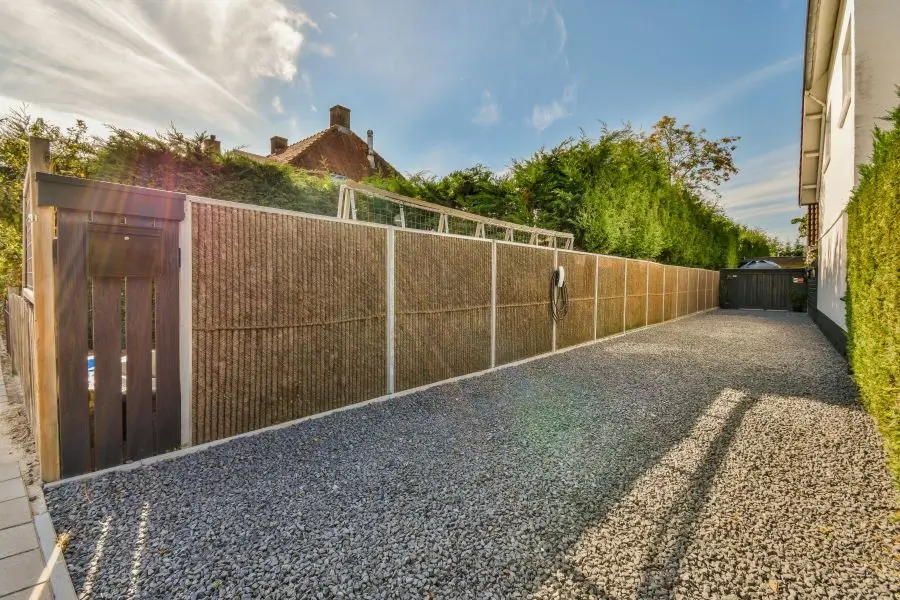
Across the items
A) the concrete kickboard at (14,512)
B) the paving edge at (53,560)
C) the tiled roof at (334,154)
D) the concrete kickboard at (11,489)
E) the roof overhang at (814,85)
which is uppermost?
the tiled roof at (334,154)

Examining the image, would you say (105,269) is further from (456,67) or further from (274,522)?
(456,67)

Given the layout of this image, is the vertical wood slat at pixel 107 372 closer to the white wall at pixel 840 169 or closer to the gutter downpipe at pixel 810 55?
the white wall at pixel 840 169

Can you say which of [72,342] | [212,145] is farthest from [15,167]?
[72,342]

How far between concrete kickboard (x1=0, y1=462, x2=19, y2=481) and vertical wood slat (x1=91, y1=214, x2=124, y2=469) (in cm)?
46

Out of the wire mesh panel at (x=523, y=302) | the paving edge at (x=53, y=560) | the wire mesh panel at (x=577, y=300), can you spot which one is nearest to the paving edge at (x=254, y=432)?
the wire mesh panel at (x=523, y=302)

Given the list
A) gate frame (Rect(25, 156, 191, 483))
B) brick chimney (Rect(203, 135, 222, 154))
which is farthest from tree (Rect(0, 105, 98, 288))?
gate frame (Rect(25, 156, 191, 483))

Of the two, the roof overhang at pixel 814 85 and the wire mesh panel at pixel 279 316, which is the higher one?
the roof overhang at pixel 814 85

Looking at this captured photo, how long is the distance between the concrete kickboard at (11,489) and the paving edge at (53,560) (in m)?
0.37

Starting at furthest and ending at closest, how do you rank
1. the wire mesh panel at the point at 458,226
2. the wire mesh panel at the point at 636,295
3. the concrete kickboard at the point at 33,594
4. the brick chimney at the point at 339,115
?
the brick chimney at the point at 339,115 → the wire mesh panel at the point at 636,295 → the wire mesh panel at the point at 458,226 → the concrete kickboard at the point at 33,594

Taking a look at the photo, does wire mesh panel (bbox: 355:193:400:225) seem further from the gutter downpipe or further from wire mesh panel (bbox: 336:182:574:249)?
the gutter downpipe

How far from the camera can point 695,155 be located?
22.8 metres

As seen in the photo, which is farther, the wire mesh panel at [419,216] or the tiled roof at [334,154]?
the tiled roof at [334,154]

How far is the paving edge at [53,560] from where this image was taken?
1.46 meters

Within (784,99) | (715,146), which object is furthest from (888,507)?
(715,146)
